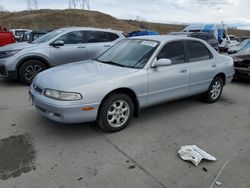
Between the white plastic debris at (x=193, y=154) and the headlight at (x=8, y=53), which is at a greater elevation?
the headlight at (x=8, y=53)

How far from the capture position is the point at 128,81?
4.02m

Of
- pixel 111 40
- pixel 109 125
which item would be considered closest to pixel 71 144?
pixel 109 125

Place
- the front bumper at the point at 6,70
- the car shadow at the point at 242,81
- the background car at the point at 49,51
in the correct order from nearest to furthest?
the front bumper at the point at 6,70 < the background car at the point at 49,51 < the car shadow at the point at 242,81

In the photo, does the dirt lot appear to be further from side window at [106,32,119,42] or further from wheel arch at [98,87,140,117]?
side window at [106,32,119,42]

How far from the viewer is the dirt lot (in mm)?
2910

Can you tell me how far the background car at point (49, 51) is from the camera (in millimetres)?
6883

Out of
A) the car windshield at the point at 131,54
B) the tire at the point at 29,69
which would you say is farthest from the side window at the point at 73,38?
the car windshield at the point at 131,54

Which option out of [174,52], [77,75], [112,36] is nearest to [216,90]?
[174,52]

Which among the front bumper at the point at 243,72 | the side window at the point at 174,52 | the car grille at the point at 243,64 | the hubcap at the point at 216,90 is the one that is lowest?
the hubcap at the point at 216,90

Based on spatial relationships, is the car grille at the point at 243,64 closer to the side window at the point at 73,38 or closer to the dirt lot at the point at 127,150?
the dirt lot at the point at 127,150

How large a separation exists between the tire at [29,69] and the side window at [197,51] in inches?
173

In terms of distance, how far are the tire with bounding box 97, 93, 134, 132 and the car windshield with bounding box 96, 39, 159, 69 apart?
0.69 m

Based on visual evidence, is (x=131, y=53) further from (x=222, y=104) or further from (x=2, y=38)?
(x=2, y=38)

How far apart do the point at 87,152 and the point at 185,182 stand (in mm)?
1405
